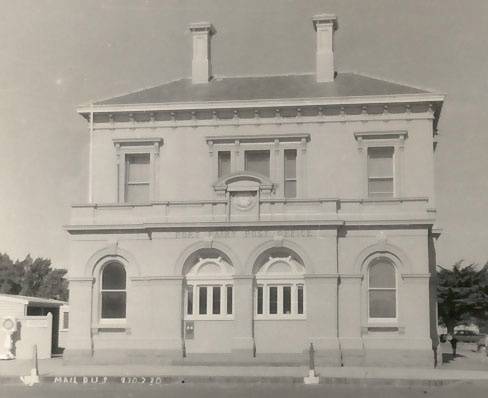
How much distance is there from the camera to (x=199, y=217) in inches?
981

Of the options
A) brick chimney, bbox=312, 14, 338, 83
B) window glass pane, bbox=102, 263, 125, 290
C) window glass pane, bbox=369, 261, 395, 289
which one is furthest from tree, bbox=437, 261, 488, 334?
window glass pane, bbox=102, 263, 125, 290

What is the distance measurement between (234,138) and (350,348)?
8293 millimetres

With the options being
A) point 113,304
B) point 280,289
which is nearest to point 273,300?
point 280,289

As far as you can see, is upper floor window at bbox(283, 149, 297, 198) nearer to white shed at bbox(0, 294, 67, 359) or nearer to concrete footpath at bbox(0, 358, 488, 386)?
concrete footpath at bbox(0, 358, 488, 386)

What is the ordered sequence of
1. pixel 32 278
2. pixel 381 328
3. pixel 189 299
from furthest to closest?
1. pixel 32 278
2. pixel 189 299
3. pixel 381 328

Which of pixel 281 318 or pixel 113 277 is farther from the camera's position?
pixel 113 277

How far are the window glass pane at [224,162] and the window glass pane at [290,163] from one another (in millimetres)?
2027

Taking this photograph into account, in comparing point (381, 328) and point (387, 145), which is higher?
point (387, 145)

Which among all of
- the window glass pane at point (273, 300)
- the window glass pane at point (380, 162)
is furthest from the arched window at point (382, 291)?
the window glass pane at point (380, 162)

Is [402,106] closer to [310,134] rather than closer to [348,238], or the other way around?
[310,134]

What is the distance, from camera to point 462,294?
179 feet

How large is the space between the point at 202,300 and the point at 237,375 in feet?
17.1

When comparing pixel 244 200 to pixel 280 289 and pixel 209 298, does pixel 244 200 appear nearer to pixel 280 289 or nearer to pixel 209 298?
pixel 280 289

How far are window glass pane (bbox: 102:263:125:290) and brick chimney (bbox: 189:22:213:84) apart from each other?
8533 millimetres
